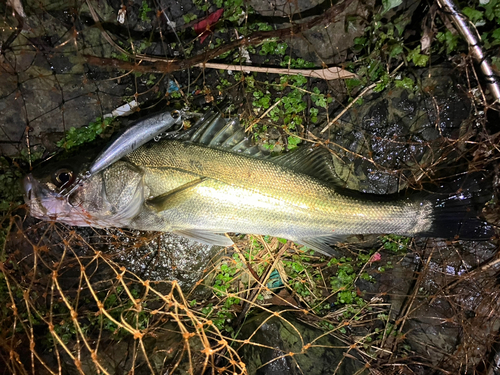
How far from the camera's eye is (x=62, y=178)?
2.72m

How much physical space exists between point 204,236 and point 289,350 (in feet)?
5.35

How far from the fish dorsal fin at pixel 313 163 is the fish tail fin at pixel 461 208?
102 cm

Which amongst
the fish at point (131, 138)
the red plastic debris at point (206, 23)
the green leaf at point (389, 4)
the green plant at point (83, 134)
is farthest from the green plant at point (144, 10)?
the green leaf at point (389, 4)

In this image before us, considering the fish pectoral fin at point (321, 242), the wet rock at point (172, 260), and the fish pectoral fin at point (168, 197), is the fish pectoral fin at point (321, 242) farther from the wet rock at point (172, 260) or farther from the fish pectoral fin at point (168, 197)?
the fish pectoral fin at point (168, 197)

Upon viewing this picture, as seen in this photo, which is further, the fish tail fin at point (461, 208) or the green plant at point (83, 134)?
the green plant at point (83, 134)

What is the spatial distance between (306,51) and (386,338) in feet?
11.7

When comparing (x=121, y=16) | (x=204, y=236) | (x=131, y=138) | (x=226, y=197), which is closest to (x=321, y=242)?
(x=226, y=197)

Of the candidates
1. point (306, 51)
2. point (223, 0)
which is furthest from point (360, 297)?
point (223, 0)

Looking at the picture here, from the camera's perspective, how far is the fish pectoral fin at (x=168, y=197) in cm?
278

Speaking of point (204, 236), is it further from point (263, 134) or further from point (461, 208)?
point (461, 208)

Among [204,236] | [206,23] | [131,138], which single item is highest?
[206,23]

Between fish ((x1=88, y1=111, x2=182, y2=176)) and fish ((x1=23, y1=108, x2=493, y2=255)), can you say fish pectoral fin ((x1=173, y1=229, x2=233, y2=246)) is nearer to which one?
fish ((x1=23, y1=108, x2=493, y2=255))

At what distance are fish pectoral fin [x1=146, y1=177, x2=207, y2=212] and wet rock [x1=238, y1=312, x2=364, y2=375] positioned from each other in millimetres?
1689

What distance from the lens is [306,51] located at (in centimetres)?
335
